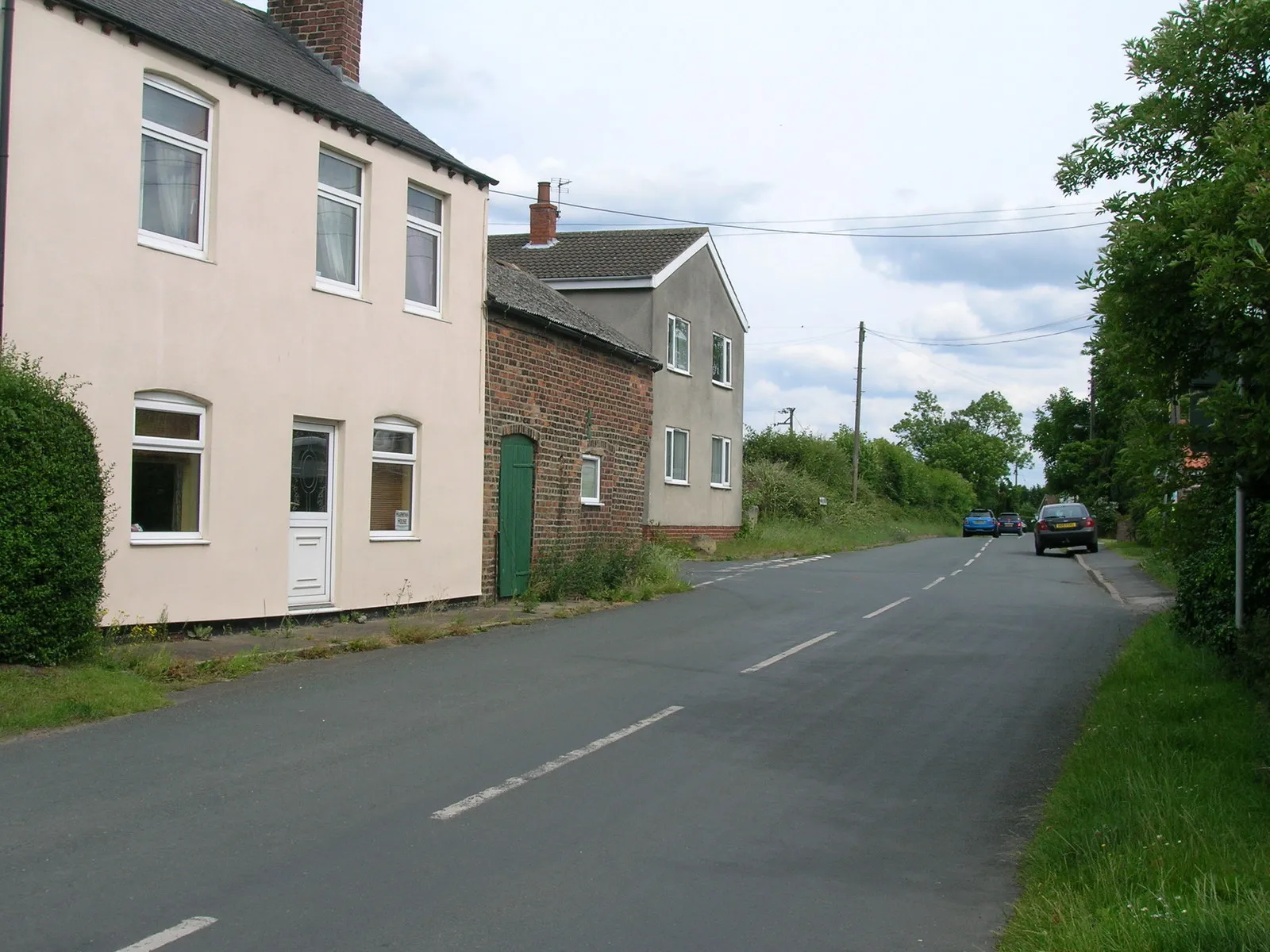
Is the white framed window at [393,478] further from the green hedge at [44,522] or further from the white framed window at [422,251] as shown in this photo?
the green hedge at [44,522]

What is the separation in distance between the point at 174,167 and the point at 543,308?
308 inches

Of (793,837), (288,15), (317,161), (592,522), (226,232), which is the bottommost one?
(793,837)

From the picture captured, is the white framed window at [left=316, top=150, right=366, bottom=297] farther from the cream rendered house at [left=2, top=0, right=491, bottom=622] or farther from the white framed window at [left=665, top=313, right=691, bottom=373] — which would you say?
the white framed window at [left=665, top=313, right=691, bottom=373]

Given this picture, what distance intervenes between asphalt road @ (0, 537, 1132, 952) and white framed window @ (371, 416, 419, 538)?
3430 mm

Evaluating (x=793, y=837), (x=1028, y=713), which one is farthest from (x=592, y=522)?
(x=793, y=837)

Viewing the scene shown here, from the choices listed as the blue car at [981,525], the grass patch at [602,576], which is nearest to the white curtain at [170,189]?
the grass patch at [602,576]

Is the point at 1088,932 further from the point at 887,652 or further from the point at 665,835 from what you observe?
the point at 887,652

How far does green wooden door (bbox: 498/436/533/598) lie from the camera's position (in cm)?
1778

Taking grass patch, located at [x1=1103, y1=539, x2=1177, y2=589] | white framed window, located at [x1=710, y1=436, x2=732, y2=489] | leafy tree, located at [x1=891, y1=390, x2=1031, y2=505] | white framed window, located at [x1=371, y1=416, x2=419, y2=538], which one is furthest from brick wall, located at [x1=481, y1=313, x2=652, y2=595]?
leafy tree, located at [x1=891, y1=390, x2=1031, y2=505]

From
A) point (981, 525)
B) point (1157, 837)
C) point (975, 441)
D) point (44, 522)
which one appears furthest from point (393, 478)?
point (975, 441)

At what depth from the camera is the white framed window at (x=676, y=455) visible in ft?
104

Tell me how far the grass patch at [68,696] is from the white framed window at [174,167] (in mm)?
4690

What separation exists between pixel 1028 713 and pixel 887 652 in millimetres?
3442

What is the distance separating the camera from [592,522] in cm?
2059
